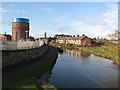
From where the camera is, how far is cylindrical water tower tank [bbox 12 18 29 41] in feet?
321

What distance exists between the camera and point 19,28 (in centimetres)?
9888

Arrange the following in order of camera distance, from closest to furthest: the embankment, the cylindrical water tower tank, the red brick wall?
the embankment
the red brick wall
the cylindrical water tower tank

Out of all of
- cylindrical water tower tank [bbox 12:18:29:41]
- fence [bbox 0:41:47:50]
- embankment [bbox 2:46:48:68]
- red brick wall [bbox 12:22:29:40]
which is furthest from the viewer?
cylindrical water tower tank [bbox 12:18:29:41]

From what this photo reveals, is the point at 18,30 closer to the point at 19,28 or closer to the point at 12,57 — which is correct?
the point at 19,28

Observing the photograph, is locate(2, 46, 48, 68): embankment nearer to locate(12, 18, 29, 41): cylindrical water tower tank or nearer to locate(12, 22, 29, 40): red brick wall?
locate(12, 22, 29, 40): red brick wall

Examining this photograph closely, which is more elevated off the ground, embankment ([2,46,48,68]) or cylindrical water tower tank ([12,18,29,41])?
cylindrical water tower tank ([12,18,29,41])

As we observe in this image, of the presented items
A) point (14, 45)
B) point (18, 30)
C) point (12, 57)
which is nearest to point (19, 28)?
point (18, 30)

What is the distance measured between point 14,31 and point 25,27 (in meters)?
7.37

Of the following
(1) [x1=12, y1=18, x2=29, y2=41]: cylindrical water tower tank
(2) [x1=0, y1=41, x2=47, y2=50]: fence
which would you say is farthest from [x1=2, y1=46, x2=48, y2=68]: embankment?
(1) [x1=12, y1=18, x2=29, y2=41]: cylindrical water tower tank

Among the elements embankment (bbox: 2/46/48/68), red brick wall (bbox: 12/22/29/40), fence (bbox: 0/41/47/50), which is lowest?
embankment (bbox: 2/46/48/68)

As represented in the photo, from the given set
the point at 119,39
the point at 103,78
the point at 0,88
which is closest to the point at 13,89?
the point at 0,88

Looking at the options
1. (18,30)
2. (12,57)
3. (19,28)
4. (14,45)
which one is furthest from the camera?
(19,28)

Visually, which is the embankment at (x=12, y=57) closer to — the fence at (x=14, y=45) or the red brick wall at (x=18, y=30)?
the fence at (x=14, y=45)

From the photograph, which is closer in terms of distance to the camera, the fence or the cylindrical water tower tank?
the fence
